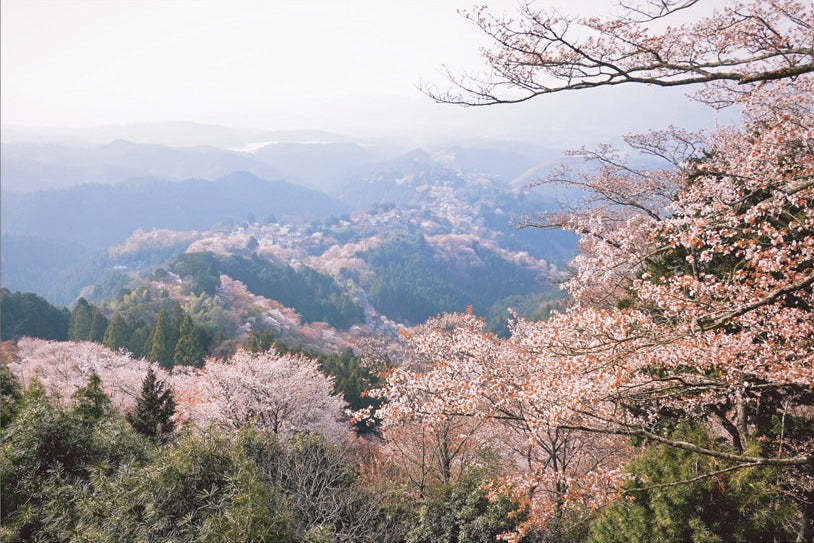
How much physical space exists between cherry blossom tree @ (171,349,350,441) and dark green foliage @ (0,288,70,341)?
23.5 metres

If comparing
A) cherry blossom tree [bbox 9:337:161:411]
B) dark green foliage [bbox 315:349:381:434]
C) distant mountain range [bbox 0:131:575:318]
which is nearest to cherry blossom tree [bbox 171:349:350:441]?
dark green foliage [bbox 315:349:381:434]

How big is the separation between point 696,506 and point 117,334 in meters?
35.0

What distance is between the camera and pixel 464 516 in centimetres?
790

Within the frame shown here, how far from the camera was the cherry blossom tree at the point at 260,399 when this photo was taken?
15.4 m

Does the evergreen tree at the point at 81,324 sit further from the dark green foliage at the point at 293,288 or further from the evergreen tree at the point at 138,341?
the dark green foliage at the point at 293,288

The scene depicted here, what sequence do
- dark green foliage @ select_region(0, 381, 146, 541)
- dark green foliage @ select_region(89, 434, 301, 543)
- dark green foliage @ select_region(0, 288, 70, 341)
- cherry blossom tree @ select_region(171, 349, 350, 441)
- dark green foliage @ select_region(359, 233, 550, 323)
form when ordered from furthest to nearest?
dark green foliage @ select_region(359, 233, 550, 323)
dark green foliage @ select_region(0, 288, 70, 341)
cherry blossom tree @ select_region(171, 349, 350, 441)
dark green foliage @ select_region(0, 381, 146, 541)
dark green foliage @ select_region(89, 434, 301, 543)

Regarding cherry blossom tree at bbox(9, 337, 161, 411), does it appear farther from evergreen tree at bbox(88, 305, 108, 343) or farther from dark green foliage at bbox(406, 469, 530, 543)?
dark green foliage at bbox(406, 469, 530, 543)

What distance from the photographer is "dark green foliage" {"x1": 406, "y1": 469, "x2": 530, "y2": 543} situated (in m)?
7.60

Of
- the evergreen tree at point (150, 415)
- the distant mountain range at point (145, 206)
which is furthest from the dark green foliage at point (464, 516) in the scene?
the distant mountain range at point (145, 206)

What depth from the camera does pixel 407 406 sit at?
5926 millimetres

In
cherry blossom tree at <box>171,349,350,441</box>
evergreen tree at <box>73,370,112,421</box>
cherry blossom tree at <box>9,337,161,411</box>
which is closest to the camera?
evergreen tree at <box>73,370,112,421</box>

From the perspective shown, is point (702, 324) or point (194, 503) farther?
point (194, 503)

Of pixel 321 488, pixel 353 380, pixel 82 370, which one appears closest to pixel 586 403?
pixel 321 488

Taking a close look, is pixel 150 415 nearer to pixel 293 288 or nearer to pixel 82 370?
pixel 82 370
